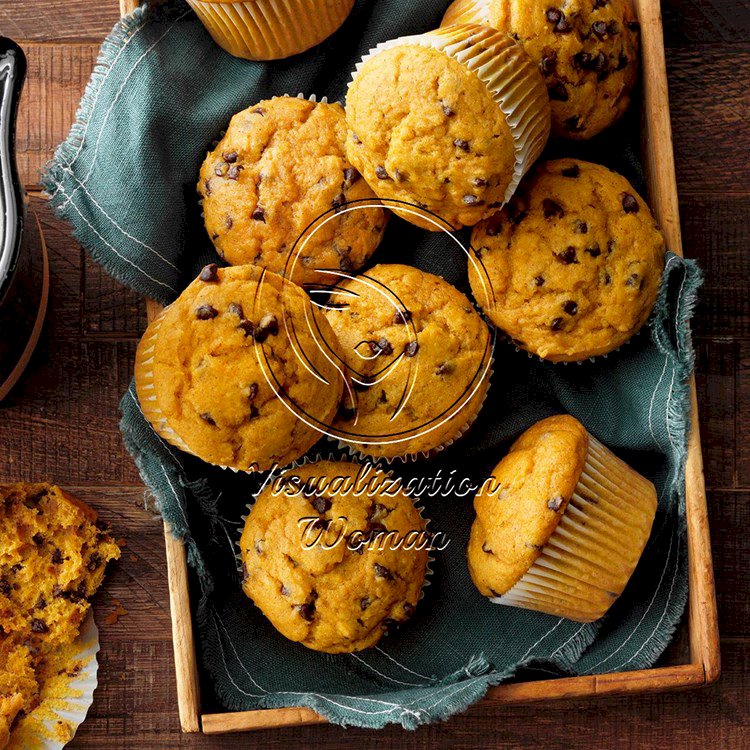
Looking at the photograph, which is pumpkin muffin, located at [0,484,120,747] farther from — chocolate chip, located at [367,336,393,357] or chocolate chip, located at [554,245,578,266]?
chocolate chip, located at [554,245,578,266]

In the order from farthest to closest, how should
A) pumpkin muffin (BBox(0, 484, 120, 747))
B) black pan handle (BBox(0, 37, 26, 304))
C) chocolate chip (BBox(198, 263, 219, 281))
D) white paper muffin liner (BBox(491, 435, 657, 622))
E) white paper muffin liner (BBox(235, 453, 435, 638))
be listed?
pumpkin muffin (BBox(0, 484, 120, 747)) < white paper muffin liner (BBox(235, 453, 435, 638)) < white paper muffin liner (BBox(491, 435, 657, 622)) < chocolate chip (BBox(198, 263, 219, 281)) < black pan handle (BBox(0, 37, 26, 304))

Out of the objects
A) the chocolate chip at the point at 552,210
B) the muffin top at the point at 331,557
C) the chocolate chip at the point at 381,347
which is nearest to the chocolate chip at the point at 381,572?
the muffin top at the point at 331,557

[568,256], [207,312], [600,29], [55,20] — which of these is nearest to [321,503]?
[207,312]

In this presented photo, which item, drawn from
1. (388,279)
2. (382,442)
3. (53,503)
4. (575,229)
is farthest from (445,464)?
(53,503)

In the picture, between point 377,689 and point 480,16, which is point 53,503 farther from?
point 480,16

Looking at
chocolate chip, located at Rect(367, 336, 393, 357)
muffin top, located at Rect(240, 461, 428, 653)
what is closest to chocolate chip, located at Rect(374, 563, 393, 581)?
muffin top, located at Rect(240, 461, 428, 653)

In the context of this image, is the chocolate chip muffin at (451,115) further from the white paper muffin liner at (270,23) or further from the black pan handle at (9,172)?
the black pan handle at (9,172)
